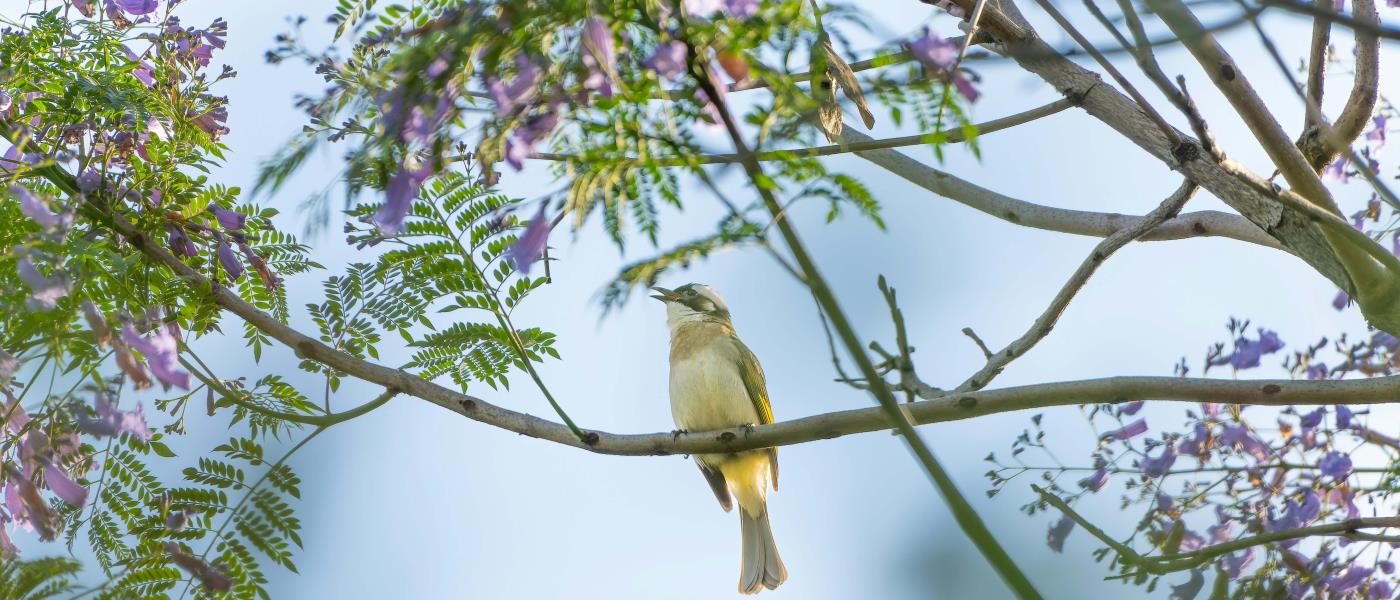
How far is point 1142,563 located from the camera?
8.66 feet

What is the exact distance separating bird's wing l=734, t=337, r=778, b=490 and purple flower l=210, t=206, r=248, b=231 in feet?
10.8

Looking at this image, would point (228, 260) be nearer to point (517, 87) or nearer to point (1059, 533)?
point (517, 87)

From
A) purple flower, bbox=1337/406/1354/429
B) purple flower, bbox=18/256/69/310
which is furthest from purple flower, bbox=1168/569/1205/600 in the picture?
purple flower, bbox=18/256/69/310

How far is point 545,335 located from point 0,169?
1579 mm

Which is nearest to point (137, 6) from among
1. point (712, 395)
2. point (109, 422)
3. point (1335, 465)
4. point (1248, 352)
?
point (109, 422)

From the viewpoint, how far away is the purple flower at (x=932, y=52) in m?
2.10

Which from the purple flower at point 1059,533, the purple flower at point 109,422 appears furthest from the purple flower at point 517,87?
the purple flower at point 1059,533

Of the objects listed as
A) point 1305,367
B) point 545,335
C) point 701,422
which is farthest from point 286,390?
point 1305,367

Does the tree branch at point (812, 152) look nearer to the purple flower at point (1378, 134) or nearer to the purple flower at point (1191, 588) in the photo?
the purple flower at point (1191, 588)

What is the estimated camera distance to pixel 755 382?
661cm

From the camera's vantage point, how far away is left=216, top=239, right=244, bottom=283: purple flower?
3.69 metres

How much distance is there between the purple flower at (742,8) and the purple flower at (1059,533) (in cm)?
184

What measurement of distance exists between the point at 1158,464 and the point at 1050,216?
1007 mm

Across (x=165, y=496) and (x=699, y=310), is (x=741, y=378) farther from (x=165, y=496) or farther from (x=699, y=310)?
(x=165, y=496)
